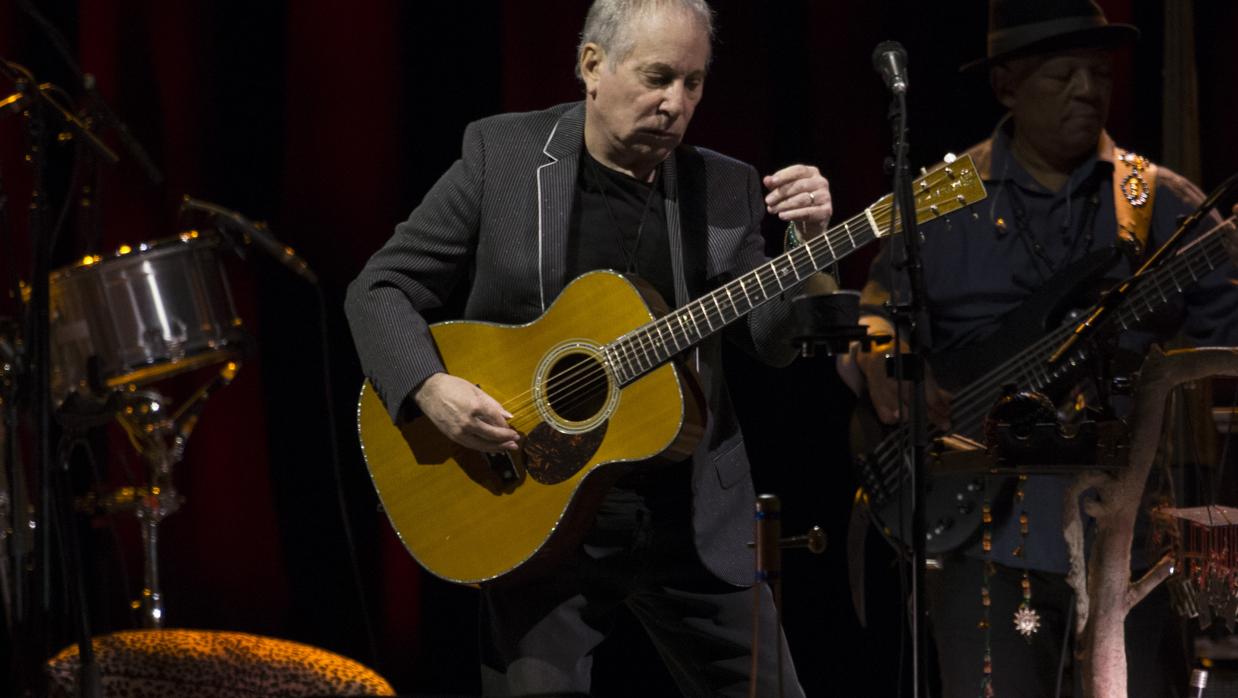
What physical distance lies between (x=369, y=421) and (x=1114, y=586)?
1.69 m

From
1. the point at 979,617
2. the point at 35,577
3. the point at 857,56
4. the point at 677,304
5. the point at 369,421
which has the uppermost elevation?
the point at 857,56

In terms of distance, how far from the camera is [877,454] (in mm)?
3885

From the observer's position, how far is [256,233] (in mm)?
4672

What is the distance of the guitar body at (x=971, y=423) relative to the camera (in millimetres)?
3629

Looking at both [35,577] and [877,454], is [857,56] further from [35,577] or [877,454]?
[35,577]

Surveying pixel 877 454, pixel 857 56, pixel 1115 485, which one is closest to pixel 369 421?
pixel 877 454

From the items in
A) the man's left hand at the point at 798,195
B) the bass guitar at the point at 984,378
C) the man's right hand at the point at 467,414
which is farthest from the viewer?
the bass guitar at the point at 984,378

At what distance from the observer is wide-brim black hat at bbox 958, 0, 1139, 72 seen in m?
3.85

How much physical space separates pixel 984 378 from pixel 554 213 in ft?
4.09

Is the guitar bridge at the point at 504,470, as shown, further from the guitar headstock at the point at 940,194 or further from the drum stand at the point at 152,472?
the drum stand at the point at 152,472

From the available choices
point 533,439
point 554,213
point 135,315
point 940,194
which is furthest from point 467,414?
point 135,315

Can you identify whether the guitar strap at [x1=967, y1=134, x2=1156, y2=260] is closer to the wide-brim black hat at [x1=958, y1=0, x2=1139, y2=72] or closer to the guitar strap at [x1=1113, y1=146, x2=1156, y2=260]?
the guitar strap at [x1=1113, y1=146, x2=1156, y2=260]

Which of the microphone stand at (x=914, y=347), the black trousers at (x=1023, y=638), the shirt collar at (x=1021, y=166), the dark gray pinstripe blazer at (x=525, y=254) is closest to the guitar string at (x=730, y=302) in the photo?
the dark gray pinstripe blazer at (x=525, y=254)

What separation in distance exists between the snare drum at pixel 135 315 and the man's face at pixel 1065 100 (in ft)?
8.74
